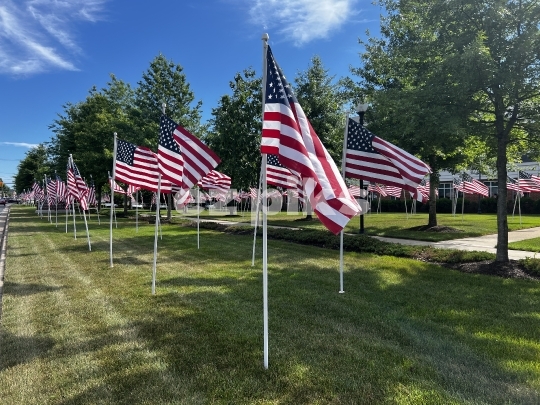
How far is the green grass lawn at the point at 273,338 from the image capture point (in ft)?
12.2

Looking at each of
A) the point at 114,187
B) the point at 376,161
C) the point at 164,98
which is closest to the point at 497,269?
the point at 376,161

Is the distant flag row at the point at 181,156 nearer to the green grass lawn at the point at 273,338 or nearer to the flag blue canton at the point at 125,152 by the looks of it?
the green grass lawn at the point at 273,338

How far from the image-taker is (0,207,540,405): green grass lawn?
3.73 meters

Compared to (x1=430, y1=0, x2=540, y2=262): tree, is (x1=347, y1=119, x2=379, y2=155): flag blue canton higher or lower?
lower

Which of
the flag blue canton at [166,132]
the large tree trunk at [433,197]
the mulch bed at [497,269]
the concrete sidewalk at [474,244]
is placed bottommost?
the mulch bed at [497,269]

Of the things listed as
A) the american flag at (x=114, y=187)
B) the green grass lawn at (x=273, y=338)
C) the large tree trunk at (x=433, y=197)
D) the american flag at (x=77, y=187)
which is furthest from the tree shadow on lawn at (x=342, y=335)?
the large tree trunk at (x=433, y=197)

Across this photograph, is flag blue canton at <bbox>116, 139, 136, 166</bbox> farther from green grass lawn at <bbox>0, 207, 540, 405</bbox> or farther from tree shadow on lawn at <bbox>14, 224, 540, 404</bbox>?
tree shadow on lawn at <bbox>14, 224, 540, 404</bbox>

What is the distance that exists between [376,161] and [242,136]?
1192 centimetres

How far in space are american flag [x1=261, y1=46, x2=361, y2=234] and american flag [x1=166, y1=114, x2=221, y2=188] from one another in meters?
3.33

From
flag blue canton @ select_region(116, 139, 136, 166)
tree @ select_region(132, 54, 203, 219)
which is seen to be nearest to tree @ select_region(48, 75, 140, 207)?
tree @ select_region(132, 54, 203, 219)

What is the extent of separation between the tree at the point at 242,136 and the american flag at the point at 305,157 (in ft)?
49.7

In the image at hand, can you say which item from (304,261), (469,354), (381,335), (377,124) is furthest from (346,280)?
(377,124)

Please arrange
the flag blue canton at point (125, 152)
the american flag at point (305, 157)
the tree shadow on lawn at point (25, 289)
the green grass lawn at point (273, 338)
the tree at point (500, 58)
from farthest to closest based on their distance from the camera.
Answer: the flag blue canton at point (125, 152), the tree at point (500, 58), the tree shadow on lawn at point (25, 289), the american flag at point (305, 157), the green grass lawn at point (273, 338)

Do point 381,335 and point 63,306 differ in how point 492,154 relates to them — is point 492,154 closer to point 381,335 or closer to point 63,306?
point 381,335
